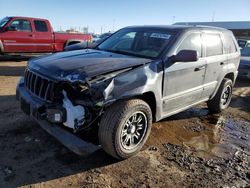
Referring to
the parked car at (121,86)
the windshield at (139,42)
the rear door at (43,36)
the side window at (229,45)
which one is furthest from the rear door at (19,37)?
the side window at (229,45)

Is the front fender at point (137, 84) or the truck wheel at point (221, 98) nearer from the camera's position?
the front fender at point (137, 84)

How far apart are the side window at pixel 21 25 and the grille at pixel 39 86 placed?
8.56m

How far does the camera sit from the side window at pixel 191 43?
191 inches

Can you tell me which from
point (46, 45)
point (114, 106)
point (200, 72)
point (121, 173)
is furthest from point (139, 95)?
point (46, 45)

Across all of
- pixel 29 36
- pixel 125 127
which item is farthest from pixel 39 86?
pixel 29 36

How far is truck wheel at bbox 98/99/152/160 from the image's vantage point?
12.1 ft

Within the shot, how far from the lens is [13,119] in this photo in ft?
17.0

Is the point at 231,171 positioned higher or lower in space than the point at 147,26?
lower

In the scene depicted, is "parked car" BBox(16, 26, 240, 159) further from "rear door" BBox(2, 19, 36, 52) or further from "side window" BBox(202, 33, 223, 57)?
"rear door" BBox(2, 19, 36, 52)

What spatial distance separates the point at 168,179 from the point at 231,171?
3.20ft

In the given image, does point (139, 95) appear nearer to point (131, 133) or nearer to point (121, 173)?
point (131, 133)

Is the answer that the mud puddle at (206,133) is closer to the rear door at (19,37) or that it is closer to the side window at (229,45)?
the side window at (229,45)

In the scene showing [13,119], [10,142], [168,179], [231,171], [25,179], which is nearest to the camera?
[25,179]

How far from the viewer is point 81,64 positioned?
391cm
